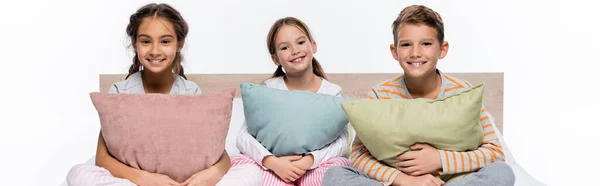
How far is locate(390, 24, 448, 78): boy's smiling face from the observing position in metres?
2.14

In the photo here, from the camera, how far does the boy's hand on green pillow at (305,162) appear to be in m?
2.23

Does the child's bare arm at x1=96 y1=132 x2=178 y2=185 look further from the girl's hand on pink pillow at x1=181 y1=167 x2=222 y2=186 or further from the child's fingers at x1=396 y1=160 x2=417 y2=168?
the child's fingers at x1=396 y1=160 x2=417 y2=168

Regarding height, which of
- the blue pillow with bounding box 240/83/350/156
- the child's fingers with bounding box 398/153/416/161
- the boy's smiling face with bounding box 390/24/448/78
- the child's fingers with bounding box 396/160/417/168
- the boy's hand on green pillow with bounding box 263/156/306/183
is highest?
the boy's smiling face with bounding box 390/24/448/78

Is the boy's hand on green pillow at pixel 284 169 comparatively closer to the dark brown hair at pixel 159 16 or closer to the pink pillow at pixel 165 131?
the pink pillow at pixel 165 131

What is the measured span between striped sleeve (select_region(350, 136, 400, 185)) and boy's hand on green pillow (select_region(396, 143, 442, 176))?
0.05 m

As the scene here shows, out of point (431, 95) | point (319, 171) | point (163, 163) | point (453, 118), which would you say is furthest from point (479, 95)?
point (163, 163)

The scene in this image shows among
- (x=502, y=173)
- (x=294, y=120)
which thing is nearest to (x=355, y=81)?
(x=294, y=120)

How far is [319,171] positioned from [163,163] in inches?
22.1

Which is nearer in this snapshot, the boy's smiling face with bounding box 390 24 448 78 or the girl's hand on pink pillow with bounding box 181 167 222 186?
the girl's hand on pink pillow with bounding box 181 167 222 186

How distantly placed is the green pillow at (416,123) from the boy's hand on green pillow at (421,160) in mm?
19

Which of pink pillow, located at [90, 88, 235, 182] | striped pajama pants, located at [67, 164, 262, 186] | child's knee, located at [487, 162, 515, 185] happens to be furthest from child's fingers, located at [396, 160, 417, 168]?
pink pillow, located at [90, 88, 235, 182]

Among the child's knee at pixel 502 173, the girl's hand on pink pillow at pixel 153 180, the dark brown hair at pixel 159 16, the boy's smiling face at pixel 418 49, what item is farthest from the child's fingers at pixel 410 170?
the dark brown hair at pixel 159 16

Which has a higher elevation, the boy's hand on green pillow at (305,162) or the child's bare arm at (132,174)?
the child's bare arm at (132,174)

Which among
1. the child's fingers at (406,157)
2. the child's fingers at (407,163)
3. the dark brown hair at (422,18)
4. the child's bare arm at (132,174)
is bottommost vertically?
the child's bare arm at (132,174)
